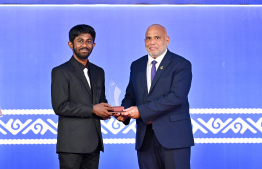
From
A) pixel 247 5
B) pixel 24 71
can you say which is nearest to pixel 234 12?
pixel 247 5

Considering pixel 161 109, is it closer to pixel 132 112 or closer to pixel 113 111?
pixel 132 112

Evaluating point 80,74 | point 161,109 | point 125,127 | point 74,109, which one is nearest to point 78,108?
point 74,109

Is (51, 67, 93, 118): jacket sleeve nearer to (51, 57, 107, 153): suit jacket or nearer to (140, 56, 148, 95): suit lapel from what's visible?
(51, 57, 107, 153): suit jacket

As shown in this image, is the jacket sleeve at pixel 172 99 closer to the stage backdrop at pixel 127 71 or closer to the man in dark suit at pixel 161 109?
the man in dark suit at pixel 161 109

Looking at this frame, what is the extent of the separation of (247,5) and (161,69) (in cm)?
238

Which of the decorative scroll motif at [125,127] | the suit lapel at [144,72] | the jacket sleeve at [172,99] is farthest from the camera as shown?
the decorative scroll motif at [125,127]

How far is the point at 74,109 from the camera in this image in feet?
10.8

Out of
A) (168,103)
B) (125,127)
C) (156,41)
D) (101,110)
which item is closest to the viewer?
(168,103)

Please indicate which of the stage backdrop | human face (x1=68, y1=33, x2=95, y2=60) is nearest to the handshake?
human face (x1=68, y1=33, x2=95, y2=60)

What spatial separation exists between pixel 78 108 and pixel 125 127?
1905 millimetres

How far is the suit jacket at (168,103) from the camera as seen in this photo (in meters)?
3.27

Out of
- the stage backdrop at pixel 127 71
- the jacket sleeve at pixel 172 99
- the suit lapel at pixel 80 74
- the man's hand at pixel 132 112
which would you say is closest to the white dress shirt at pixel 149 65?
the jacket sleeve at pixel 172 99

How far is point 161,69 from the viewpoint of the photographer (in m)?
3.36

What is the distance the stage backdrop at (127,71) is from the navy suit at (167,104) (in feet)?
5.81
